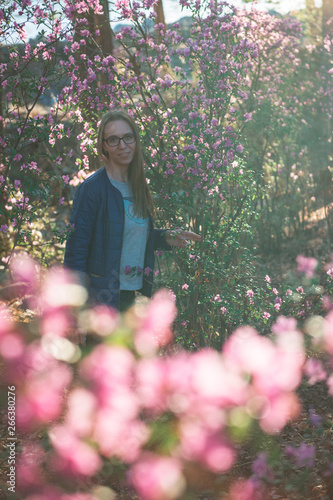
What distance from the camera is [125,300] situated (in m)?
2.97

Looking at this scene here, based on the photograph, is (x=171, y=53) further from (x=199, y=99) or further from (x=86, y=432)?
(x=86, y=432)

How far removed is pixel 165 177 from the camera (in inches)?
150

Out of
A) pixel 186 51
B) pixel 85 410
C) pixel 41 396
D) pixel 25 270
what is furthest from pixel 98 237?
pixel 25 270

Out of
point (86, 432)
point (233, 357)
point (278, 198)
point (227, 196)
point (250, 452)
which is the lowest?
point (250, 452)

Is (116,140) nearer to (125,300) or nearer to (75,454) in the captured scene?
(125,300)

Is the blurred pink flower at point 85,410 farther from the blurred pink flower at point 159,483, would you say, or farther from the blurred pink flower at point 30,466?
the blurred pink flower at point 30,466

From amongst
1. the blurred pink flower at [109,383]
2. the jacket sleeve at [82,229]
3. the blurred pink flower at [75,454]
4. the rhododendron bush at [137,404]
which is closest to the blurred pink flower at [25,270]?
the rhododendron bush at [137,404]

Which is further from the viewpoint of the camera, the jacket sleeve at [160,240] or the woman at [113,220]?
the jacket sleeve at [160,240]

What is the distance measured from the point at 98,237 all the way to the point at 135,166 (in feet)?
1.52

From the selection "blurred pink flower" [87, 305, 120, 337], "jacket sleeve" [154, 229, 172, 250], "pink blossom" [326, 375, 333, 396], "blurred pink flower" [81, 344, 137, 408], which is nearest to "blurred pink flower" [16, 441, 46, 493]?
"blurred pink flower" [87, 305, 120, 337]

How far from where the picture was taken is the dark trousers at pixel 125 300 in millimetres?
2939

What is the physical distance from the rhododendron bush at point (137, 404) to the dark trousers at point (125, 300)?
1.7 inches

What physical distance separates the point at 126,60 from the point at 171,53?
1.31 ft

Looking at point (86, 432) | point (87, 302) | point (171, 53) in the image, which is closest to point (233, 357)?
point (86, 432)
